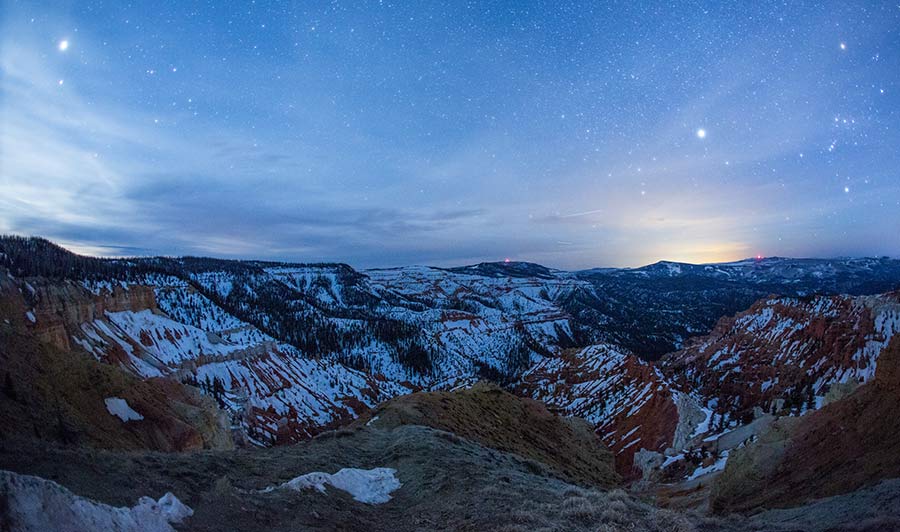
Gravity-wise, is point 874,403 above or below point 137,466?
below

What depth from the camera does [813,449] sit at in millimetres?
15672

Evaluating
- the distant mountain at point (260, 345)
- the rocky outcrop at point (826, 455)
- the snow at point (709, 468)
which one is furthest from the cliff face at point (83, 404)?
the snow at point (709, 468)

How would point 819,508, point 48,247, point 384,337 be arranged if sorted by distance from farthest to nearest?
point 384,337 < point 48,247 < point 819,508

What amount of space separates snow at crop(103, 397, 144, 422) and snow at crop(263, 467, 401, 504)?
12903 mm

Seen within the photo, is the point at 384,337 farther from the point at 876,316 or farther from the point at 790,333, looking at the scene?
the point at 876,316

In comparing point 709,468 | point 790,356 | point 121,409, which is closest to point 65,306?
point 121,409

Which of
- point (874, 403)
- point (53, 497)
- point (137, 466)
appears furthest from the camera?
point (874, 403)

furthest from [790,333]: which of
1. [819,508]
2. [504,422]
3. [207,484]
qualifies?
[207,484]

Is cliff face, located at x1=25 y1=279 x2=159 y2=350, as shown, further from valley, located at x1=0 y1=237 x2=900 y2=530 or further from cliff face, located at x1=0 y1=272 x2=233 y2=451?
cliff face, located at x1=0 y1=272 x2=233 y2=451

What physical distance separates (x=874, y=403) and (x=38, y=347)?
33.0 metres

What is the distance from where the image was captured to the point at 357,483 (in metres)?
12.7

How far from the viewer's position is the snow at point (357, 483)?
35.7 ft

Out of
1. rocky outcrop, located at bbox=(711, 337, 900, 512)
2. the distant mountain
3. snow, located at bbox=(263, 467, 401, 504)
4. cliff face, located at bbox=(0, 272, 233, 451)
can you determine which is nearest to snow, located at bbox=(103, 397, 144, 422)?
cliff face, located at bbox=(0, 272, 233, 451)

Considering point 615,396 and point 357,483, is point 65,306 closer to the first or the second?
point 357,483
